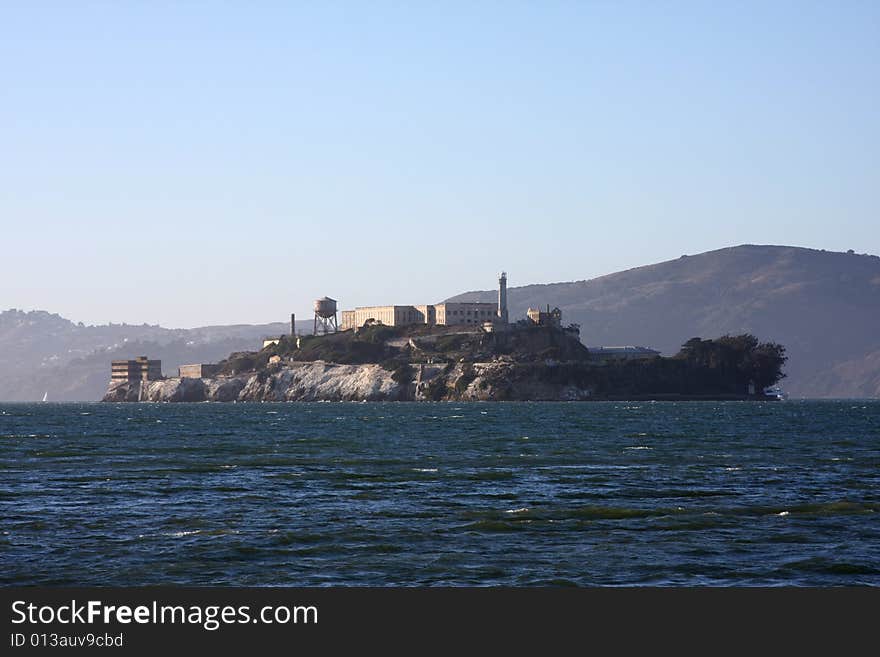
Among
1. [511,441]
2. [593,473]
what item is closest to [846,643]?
[593,473]

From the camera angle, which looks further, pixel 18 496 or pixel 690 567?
pixel 18 496

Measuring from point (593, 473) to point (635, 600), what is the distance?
4916 centimetres

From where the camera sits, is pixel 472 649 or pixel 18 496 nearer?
pixel 472 649

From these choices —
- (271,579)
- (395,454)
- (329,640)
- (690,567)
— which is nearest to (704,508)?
(690,567)

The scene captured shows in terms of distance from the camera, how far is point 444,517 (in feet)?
171

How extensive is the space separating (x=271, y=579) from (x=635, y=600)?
14.6m

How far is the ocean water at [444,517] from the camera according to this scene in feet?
128

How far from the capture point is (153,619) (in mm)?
24016

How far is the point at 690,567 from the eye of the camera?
39344 mm

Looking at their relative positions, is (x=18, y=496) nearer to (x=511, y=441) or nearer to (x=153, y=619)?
(x=153, y=619)

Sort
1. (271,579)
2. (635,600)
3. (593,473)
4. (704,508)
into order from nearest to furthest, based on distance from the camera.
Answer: (635,600)
(271,579)
(704,508)
(593,473)

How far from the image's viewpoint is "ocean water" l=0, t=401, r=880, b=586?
3906 cm

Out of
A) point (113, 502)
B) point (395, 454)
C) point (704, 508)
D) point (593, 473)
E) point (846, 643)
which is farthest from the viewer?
point (395, 454)

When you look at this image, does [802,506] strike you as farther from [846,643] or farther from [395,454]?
[395,454]
